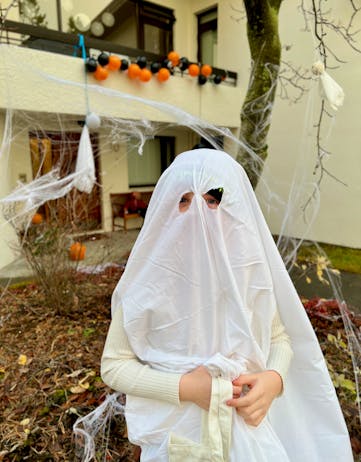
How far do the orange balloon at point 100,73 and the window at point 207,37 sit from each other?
437 centimetres

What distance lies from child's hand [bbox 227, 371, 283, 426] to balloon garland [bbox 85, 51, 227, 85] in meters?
5.64

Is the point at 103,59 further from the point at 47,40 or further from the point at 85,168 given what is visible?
the point at 85,168

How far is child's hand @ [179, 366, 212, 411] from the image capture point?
932 millimetres

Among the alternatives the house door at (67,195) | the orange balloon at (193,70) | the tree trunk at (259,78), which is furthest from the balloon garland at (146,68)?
the tree trunk at (259,78)

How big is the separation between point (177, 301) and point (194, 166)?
446mm

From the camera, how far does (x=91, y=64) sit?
5184 millimetres

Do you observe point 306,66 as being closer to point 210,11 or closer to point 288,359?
point 210,11

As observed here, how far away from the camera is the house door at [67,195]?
3545 millimetres

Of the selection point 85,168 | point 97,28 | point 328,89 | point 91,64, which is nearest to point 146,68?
point 91,64

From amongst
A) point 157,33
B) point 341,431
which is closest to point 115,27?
point 157,33

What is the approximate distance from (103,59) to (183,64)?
191 cm

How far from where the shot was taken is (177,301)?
3.29ft

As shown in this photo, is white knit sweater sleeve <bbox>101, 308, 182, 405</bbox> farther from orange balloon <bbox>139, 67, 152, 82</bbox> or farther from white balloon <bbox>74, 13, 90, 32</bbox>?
white balloon <bbox>74, 13, 90, 32</bbox>

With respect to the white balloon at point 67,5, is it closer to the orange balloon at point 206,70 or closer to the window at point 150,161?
the orange balloon at point 206,70
